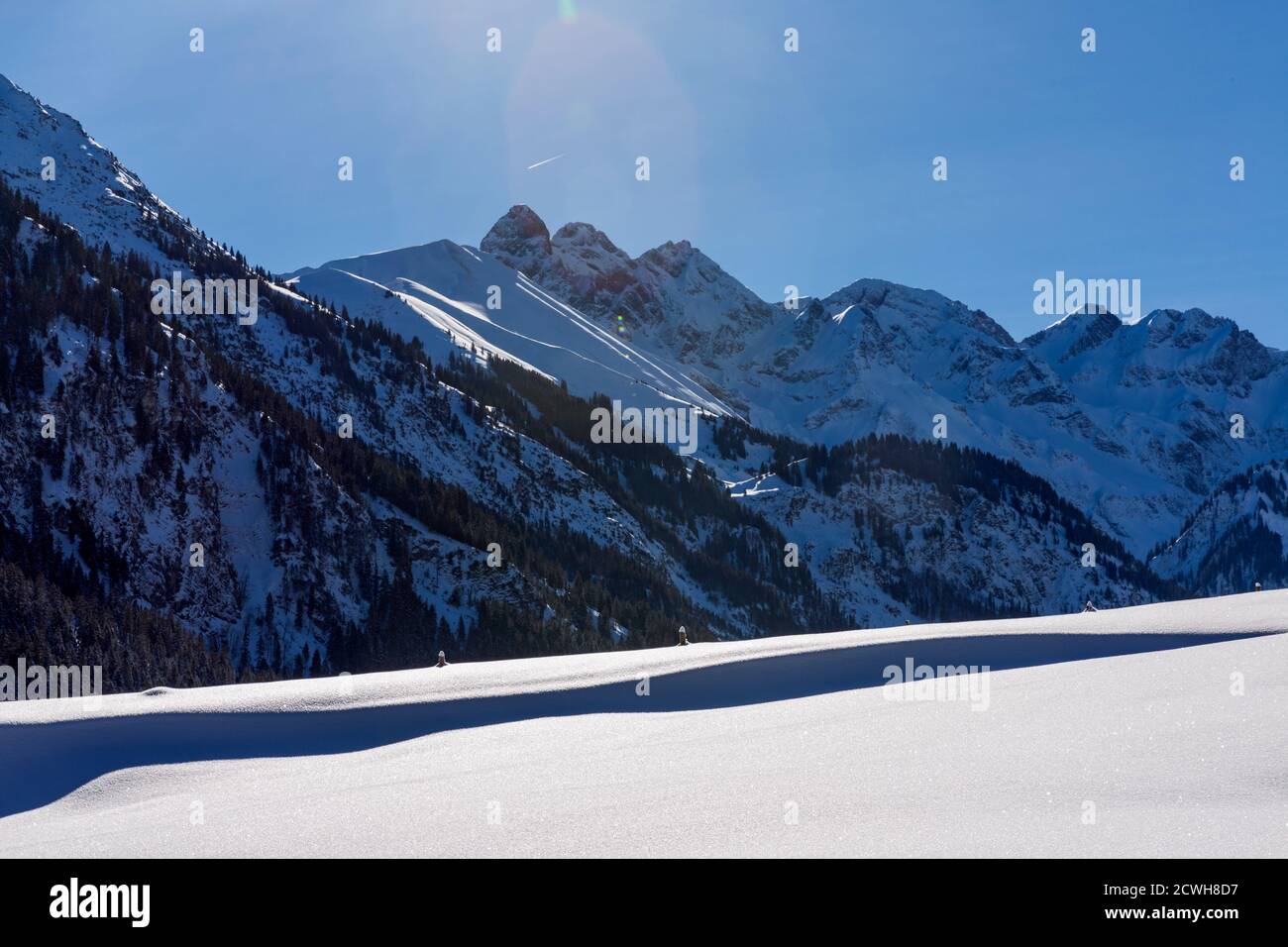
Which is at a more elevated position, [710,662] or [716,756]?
[710,662]

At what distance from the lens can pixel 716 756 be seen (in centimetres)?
1191

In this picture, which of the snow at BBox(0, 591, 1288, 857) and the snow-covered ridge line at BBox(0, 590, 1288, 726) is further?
the snow-covered ridge line at BBox(0, 590, 1288, 726)

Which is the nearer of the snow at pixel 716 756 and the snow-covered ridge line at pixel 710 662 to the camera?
the snow at pixel 716 756

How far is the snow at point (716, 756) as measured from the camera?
26.9 ft

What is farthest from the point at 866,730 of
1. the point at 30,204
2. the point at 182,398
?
the point at 30,204

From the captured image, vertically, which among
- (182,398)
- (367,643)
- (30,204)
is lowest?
(367,643)

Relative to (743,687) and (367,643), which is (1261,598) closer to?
(743,687)

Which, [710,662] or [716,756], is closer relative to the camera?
[716,756]

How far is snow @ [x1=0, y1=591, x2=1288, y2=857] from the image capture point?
8.20m

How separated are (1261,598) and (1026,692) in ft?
38.1
